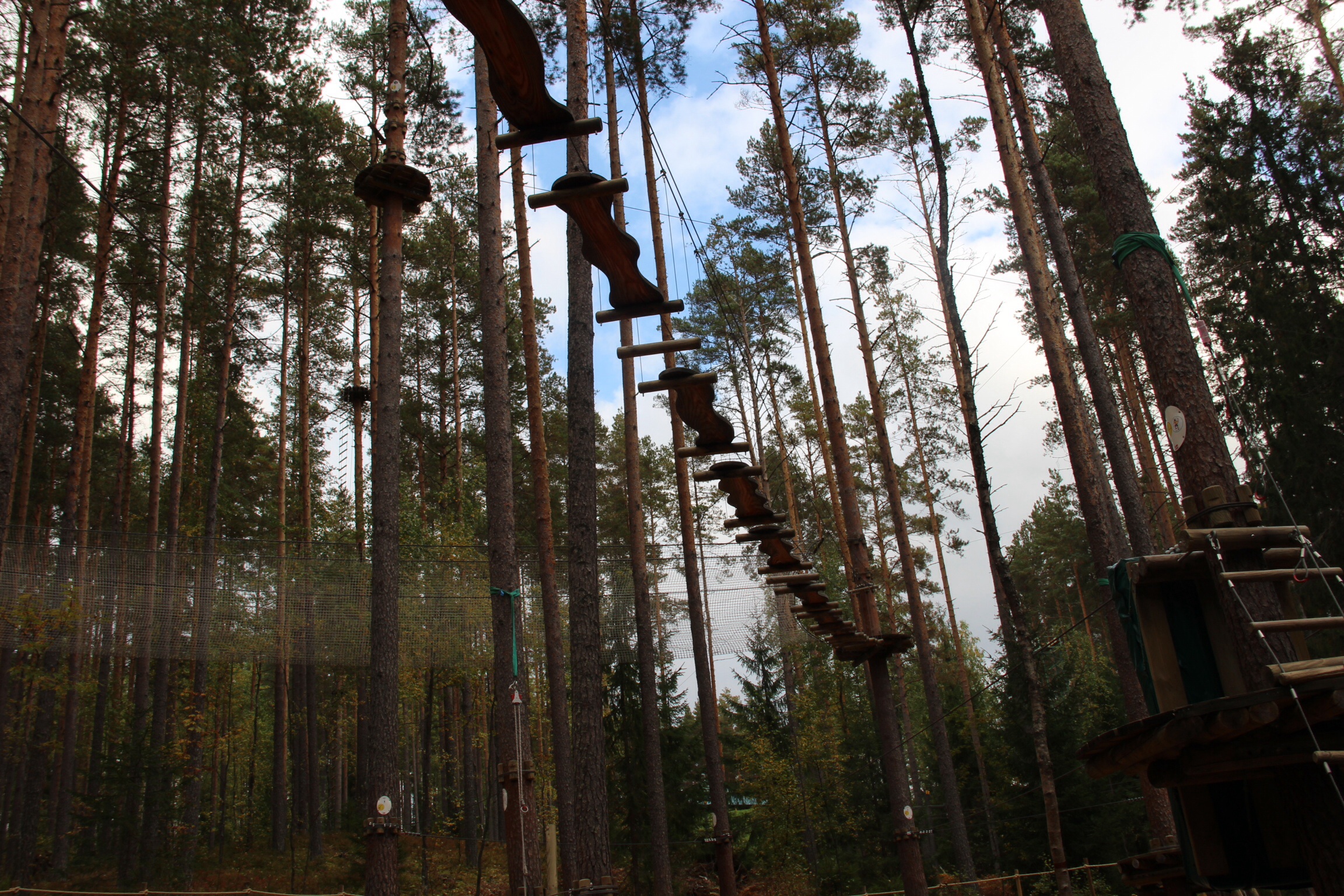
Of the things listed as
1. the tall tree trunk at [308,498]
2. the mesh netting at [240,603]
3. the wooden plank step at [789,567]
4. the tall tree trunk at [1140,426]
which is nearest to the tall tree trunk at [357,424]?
the tall tree trunk at [308,498]

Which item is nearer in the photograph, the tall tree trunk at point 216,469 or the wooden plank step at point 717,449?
the wooden plank step at point 717,449

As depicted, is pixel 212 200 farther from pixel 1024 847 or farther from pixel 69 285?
pixel 1024 847

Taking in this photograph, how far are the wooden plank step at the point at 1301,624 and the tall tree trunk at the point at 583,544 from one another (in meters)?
3.85

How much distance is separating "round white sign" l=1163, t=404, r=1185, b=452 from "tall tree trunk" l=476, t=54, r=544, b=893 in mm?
4043

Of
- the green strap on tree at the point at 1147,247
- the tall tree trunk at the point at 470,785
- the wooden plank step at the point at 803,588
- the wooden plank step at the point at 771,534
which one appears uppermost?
the green strap on tree at the point at 1147,247

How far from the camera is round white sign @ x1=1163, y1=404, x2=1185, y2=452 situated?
3.48m

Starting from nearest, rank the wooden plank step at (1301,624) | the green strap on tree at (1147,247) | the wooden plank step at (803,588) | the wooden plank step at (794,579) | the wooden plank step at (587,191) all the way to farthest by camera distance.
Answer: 1. the wooden plank step at (587,191)
2. the wooden plank step at (1301,624)
3. the green strap on tree at (1147,247)
4. the wooden plank step at (794,579)
5. the wooden plank step at (803,588)

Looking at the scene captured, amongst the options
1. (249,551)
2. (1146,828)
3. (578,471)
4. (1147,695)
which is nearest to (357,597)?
(249,551)

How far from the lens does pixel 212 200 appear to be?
1095cm

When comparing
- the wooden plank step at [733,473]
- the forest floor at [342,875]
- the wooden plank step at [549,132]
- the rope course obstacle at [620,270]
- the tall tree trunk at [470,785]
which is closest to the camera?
the rope course obstacle at [620,270]

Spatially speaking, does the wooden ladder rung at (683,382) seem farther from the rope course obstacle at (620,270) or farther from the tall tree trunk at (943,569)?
the tall tree trunk at (943,569)

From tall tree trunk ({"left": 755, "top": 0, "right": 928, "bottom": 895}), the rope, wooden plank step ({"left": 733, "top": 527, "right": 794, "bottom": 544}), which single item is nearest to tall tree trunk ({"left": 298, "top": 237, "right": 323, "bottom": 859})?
the rope

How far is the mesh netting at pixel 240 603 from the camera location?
6410 millimetres

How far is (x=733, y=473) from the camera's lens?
3.96 m
